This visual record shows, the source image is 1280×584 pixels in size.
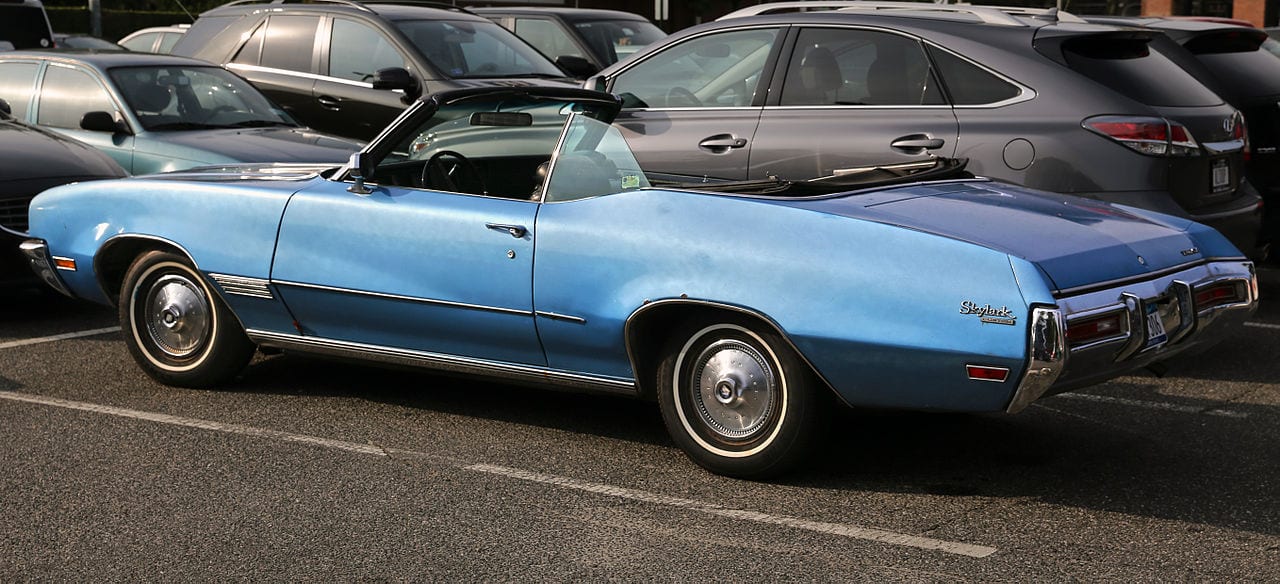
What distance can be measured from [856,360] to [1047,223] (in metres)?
0.87

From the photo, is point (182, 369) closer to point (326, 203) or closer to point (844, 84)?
point (326, 203)

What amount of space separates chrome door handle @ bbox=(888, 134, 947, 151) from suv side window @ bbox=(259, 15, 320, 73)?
20.1 ft

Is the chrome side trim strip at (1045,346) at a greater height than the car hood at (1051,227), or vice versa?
the car hood at (1051,227)

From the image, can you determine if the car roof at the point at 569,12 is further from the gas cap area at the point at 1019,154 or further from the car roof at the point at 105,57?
Answer: the gas cap area at the point at 1019,154

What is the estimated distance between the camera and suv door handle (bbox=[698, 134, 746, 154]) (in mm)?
7574

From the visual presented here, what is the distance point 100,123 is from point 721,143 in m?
4.57

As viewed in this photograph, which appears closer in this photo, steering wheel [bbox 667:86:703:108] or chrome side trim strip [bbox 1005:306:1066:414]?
chrome side trim strip [bbox 1005:306:1066:414]

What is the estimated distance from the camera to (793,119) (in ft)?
24.6

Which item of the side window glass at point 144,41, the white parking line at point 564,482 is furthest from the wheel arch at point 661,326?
the side window glass at point 144,41

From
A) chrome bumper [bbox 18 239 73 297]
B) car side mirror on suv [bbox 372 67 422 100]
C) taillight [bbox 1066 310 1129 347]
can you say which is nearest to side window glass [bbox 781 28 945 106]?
taillight [bbox 1066 310 1129 347]

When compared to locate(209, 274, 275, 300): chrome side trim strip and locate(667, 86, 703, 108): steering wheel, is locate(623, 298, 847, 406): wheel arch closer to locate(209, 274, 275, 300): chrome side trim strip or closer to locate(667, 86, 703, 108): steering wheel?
locate(209, 274, 275, 300): chrome side trim strip

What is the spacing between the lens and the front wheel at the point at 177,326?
6480 mm

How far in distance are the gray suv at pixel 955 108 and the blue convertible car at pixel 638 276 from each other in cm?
129

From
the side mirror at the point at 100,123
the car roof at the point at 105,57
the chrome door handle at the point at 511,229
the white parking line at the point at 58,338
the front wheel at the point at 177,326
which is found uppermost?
the car roof at the point at 105,57
